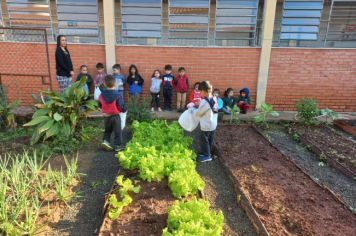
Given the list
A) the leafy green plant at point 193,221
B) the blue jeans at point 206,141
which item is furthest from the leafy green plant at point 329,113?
the leafy green plant at point 193,221

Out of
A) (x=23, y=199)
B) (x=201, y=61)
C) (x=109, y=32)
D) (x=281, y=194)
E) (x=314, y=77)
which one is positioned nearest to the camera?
(x=23, y=199)

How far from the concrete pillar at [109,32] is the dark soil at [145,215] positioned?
4.54m

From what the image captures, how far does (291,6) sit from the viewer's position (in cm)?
738

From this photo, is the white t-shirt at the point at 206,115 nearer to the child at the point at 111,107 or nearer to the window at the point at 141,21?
the child at the point at 111,107

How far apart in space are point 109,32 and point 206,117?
153 inches

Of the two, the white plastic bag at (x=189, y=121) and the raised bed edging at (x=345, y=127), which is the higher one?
the white plastic bag at (x=189, y=121)

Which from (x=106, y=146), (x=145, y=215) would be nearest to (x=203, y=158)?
(x=106, y=146)

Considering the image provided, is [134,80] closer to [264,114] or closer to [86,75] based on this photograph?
[86,75]

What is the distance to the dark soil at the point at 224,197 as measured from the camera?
A: 10.8 ft

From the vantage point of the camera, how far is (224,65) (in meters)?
7.60

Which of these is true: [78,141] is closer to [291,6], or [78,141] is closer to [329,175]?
[329,175]

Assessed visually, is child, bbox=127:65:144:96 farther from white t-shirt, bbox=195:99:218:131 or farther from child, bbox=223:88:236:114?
white t-shirt, bbox=195:99:218:131

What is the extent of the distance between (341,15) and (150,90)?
530 cm

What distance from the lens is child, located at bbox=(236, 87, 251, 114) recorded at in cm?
755
